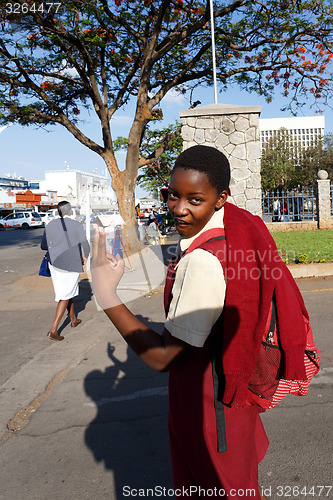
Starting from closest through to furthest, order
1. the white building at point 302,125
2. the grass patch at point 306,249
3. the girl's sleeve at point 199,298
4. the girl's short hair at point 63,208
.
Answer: the girl's sleeve at point 199,298
the girl's short hair at point 63,208
the grass patch at point 306,249
the white building at point 302,125

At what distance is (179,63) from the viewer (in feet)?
42.4

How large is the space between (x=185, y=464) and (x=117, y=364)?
293cm

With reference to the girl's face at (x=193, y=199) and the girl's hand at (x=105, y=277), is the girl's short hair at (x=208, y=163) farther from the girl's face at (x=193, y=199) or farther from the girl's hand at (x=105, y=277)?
→ the girl's hand at (x=105, y=277)

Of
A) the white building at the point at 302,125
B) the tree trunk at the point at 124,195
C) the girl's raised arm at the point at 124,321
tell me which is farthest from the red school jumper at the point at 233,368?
the white building at the point at 302,125

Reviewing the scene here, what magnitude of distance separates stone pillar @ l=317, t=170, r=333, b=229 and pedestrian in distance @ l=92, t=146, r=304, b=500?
13974 mm

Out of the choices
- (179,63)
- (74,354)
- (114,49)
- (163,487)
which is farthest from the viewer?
(179,63)

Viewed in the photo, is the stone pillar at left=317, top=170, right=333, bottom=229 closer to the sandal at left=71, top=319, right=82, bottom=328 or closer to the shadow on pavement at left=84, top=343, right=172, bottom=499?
Result: the sandal at left=71, top=319, right=82, bottom=328

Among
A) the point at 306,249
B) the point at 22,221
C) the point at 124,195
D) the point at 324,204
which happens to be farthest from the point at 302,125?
the point at 306,249

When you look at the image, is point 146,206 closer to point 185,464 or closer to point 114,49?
point 114,49

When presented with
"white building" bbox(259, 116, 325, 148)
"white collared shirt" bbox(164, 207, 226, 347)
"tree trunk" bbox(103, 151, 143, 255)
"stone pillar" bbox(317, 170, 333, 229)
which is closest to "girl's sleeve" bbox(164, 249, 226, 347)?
"white collared shirt" bbox(164, 207, 226, 347)

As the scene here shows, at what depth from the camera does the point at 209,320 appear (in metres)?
1.14

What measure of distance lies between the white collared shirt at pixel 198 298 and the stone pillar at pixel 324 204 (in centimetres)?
1410

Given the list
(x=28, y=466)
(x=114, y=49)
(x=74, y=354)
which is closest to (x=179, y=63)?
(x=114, y=49)

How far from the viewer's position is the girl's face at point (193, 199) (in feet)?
4.03
